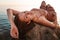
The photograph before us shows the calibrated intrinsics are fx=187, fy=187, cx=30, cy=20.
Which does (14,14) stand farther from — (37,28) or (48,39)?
(48,39)

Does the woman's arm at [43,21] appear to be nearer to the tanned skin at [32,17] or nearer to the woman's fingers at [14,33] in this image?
the tanned skin at [32,17]

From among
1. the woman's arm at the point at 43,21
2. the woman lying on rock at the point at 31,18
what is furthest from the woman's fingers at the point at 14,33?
the woman's arm at the point at 43,21

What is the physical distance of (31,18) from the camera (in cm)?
358

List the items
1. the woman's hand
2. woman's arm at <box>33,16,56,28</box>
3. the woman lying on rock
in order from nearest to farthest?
the woman's hand, the woman lying on rock, woman's arm at <box>33,16,56,28</box>

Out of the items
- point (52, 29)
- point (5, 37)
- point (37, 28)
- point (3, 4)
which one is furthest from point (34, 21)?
point (3, 4)

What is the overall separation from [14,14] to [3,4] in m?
3.37

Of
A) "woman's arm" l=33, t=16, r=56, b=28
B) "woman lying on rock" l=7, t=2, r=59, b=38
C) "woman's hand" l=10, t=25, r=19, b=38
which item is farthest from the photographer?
"woman's arm" l=33, t=16, r=56, b=28

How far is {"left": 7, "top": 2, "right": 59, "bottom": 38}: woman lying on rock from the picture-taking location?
3466mm

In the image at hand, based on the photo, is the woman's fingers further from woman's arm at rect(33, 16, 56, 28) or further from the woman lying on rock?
woman's arm at rect(33, 16, 56, 28)

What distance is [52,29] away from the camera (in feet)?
12.2

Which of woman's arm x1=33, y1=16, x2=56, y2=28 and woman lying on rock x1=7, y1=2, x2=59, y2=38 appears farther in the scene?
woman's arm x1=33, y1=16, x2=56, y2=28

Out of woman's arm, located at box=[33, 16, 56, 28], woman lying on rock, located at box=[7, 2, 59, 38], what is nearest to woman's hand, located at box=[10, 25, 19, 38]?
woman lying on rock, located at box=[7, 2, 59, 38]

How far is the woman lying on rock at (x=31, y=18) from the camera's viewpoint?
3466 mm

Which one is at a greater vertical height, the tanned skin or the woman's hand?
the tanned skin
